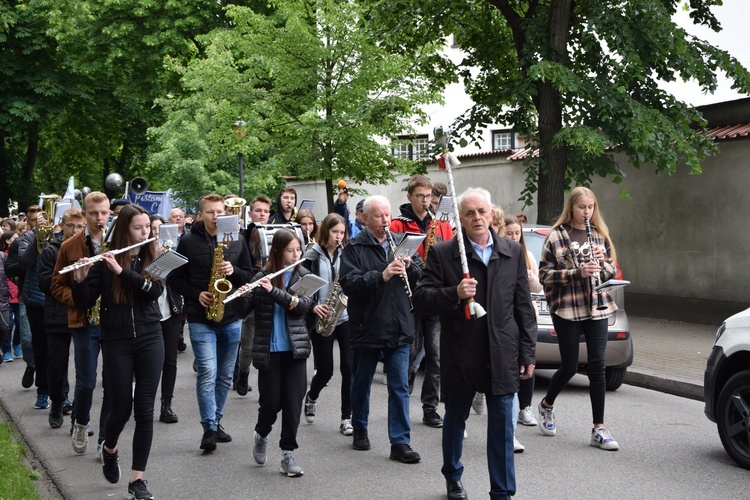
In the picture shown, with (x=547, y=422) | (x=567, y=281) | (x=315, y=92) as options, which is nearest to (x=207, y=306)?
(x=567, y=281)

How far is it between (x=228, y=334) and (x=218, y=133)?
18710 millimetres

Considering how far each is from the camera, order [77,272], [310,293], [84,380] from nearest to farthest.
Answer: [77,272] → [310,293] → [84,380]

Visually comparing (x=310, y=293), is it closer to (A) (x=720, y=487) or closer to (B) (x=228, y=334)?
(B) (x=228, y=334)

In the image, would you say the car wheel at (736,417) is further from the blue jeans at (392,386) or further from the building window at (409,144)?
the building window at (409,144)

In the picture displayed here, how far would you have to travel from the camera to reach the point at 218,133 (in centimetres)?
2606

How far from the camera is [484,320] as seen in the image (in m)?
5.69

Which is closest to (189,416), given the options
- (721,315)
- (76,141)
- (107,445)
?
(107,445)

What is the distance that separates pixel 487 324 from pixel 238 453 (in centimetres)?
291

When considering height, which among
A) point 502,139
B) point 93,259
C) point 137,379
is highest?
point 502,139

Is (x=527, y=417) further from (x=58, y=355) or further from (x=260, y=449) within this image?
(x=58, y=355)

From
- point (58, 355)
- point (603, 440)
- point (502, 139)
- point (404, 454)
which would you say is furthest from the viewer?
point (502, 139)

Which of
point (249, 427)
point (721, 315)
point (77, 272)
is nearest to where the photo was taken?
point (77, 272)

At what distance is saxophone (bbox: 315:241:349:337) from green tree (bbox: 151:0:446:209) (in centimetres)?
1501

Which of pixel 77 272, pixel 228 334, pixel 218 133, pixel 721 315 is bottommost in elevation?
pixel 721 315
